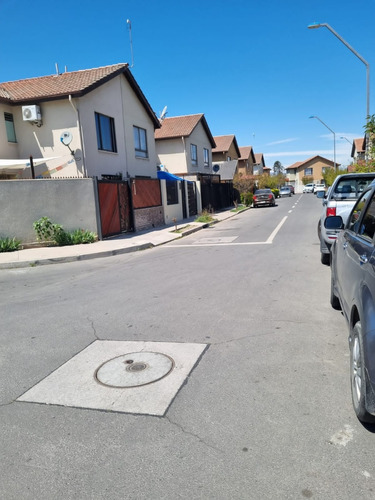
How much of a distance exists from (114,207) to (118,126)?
5.61m

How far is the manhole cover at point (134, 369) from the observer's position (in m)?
3.56

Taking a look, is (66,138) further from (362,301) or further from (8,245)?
(362,301)

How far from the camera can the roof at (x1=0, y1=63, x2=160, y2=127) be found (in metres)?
15.5

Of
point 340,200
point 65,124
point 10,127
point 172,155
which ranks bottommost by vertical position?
point 340,200

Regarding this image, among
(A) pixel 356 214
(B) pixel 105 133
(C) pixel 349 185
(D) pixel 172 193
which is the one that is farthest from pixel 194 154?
(A) pixel 356 214

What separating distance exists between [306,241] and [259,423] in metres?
9.88

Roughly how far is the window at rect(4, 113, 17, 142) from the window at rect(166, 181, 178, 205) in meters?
7.65

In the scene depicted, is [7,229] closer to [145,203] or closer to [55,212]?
[55,212]

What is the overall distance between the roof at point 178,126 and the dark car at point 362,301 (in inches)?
1049

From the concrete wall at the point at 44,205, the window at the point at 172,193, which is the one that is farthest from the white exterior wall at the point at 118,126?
the concrete wall at the point at 44,205

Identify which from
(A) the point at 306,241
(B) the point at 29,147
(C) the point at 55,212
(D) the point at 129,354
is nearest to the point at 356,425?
(D) the point at 129,354

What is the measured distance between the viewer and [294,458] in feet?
8.10

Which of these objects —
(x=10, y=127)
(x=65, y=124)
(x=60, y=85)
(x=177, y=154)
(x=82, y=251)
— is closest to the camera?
(x=82, y=251)

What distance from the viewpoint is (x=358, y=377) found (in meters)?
2.82
